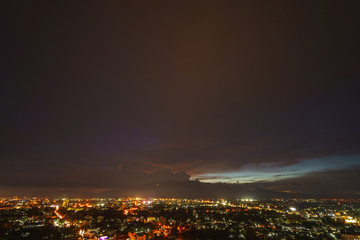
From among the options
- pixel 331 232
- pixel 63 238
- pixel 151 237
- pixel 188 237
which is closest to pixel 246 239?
pixel 188 237

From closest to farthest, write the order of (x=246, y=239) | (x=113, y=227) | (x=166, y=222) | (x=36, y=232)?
(x=246, y=239)
(x=36, y=232)
(x=113, y=227)
(x=166, y=222)

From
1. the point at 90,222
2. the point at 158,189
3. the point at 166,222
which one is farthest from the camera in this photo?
the point at 158,189

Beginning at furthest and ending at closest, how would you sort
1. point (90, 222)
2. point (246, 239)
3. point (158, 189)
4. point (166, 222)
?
point (158, 189)
point (166, 222)
point (90, 222)
point (246, 239)

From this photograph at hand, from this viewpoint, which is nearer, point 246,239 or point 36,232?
point 246,239

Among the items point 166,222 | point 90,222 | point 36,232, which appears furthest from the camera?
point 166,222

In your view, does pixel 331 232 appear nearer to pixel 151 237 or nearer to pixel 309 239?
pixel 309 239

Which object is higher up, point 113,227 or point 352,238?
point 113,227

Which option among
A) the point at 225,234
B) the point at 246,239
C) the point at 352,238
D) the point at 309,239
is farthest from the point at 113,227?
the point at 352,238

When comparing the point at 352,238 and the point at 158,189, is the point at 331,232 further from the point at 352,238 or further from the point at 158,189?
the point at 158,189

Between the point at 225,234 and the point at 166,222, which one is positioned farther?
the point at 166,222
